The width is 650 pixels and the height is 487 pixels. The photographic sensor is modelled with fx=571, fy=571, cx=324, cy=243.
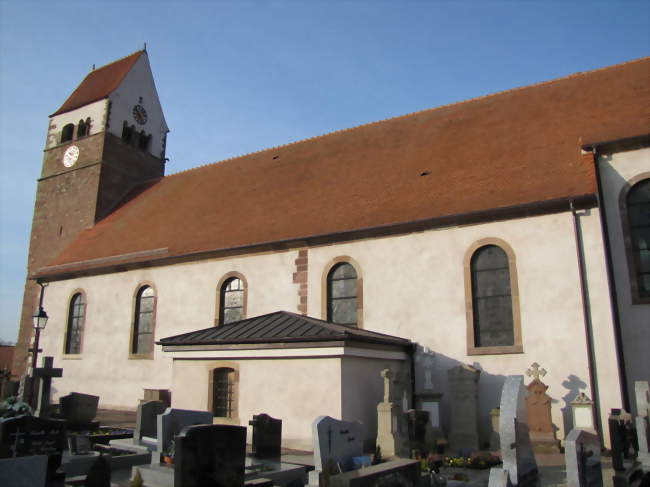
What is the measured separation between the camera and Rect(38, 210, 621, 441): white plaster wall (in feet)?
39.5

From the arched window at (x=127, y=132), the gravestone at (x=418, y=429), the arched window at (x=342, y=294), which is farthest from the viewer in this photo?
the arched window at (x=127, y=132)

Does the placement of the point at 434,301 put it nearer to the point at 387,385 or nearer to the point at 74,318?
the point at 387,385

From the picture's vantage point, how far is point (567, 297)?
12.3 m

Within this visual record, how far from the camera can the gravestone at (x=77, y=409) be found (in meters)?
14.0

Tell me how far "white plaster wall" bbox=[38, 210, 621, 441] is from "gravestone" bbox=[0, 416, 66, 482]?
5.09 m

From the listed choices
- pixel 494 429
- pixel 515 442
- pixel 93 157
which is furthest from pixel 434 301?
pixel 93 157

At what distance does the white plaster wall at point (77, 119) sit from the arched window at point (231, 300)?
11.9 metres

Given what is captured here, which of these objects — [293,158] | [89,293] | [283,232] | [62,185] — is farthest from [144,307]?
[62,185]

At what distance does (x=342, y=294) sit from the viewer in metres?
15.2

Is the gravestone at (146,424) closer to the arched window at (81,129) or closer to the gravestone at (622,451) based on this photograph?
the gravestone at (622,451)

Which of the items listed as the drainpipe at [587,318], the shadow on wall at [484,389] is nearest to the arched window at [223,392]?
the shadow on wall at [484,389]

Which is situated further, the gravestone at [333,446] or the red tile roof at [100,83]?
the red tile roof at [100,83]

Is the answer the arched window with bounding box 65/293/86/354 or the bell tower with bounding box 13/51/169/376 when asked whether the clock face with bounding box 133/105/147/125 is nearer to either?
the bell tower with bounding box 13/51/169/376

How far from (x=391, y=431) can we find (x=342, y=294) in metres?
4.89
